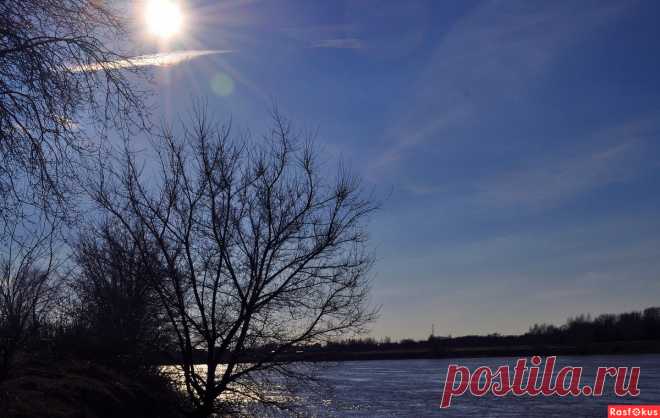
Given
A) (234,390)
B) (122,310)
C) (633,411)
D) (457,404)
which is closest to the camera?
(234,390)

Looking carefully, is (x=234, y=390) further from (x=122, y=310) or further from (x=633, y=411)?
(x=633, y=411)

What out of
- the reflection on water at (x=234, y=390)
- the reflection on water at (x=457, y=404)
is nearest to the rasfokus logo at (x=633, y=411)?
the reflection on water at (x=457, y=404)

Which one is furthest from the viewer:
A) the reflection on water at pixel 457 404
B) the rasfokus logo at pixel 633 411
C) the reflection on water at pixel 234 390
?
the reflection on water at pixel 457 404

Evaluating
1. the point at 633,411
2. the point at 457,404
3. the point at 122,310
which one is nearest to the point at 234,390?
the point at 122,310

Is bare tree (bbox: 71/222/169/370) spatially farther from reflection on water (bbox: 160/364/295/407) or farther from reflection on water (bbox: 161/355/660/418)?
reflection on water (bbox: 161/355/660/418)

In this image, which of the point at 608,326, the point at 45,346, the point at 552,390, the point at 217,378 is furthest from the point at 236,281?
the point at 608,326

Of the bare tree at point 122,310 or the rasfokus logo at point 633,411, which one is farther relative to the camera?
the rasfokus logo at point 633,411

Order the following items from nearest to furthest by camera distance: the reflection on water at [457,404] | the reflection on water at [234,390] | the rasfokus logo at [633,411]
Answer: the reflection on water at [234,390]
the rasfokus logo at [633,411]
the reflection on water at [457,404]

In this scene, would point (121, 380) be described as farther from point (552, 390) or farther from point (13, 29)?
point (552, 390)

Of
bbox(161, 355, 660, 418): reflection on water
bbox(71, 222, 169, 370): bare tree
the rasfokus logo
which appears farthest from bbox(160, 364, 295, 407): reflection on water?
the rasfokus logo

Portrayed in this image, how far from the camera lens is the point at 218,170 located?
12.2 meters

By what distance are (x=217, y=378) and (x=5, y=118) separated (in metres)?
6.77

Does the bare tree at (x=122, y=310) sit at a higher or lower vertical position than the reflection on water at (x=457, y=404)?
higher

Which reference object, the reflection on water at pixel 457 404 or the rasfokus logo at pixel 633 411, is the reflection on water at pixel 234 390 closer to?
the reflection on water at pixel 457 404
